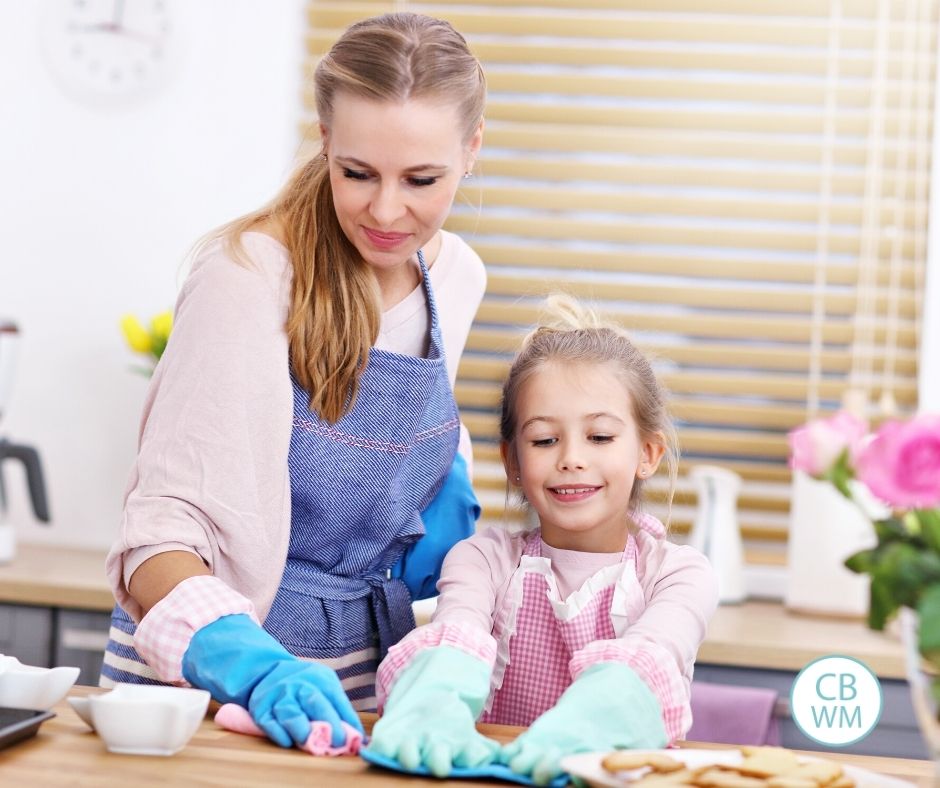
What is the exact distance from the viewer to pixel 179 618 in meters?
1.10

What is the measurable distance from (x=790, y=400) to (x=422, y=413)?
57.6 inches

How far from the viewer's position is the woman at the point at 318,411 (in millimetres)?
1195

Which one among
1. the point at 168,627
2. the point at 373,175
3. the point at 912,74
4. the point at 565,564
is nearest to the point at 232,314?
the point at 373,175

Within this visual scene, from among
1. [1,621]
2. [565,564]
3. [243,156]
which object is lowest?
[1,621]

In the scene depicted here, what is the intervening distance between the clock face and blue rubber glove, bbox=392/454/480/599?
5.18 feet

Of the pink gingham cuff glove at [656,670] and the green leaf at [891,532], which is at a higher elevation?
the green leaf at [891,532]

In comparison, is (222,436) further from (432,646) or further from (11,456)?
(11,456)

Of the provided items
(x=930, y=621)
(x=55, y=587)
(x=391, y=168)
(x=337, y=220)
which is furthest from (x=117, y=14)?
(x=930, y=621)

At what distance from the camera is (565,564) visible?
1393mm

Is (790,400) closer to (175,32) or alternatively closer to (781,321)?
(781,321)

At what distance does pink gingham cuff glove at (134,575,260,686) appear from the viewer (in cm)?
109

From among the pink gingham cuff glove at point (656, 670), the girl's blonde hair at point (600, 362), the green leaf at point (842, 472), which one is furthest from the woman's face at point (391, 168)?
the green leaf at point (842, 472)

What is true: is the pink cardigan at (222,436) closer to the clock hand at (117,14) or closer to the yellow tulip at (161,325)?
the yellow tulip at (161,325)

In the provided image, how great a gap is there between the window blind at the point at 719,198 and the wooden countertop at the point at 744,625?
29cm
